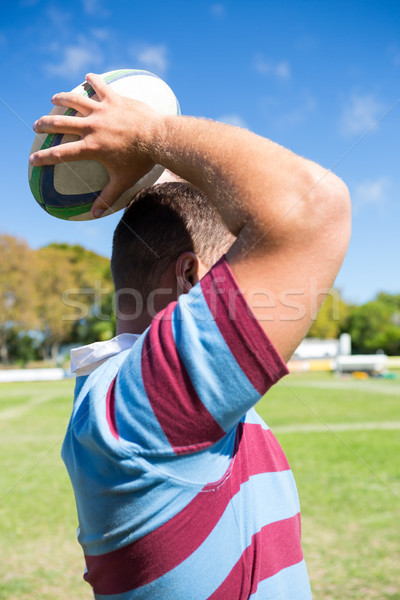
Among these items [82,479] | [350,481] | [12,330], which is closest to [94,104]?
[82,479]

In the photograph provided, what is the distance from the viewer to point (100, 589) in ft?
4.28

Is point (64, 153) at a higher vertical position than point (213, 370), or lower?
higher

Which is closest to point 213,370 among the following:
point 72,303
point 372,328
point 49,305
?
point 49,305

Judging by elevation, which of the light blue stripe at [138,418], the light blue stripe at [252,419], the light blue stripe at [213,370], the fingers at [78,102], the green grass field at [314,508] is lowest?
the green grass field at [314,508]

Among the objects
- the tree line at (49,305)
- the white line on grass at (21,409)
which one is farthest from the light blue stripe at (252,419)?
the tree line at (49,305)

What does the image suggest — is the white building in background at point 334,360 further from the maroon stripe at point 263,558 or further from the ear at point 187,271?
the ear at point 187,271

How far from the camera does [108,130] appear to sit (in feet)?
4.33

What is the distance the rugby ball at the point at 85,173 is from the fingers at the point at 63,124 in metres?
0.08

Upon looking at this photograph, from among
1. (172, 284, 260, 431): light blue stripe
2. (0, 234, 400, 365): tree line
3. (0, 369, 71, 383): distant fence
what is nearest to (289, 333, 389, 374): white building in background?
(0, 234, 400, 365): tree line

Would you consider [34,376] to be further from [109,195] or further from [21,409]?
[109,195]

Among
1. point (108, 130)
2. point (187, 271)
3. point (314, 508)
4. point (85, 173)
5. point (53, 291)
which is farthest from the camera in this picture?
point (53, 291)

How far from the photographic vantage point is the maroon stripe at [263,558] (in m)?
1.23

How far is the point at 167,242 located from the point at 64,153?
374mm

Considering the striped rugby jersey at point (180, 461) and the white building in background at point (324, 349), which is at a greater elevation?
the striped rugby jersey at point (180, 461)
